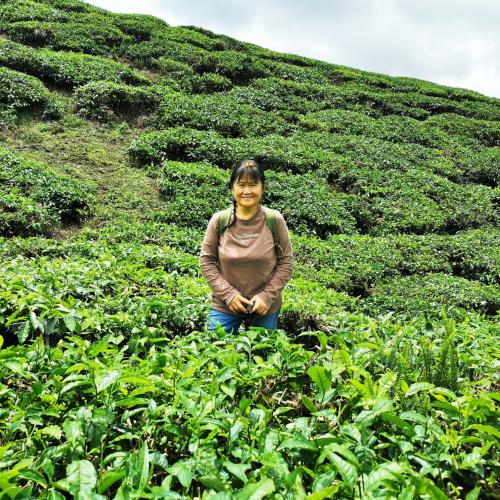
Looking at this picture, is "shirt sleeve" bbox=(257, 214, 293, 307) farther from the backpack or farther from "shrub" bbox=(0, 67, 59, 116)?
"shrub" bbox=(0, 67, 59, 116)

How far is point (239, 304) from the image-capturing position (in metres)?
3.36

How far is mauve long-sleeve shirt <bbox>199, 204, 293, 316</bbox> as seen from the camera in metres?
3.43

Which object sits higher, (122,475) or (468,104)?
(468,104)

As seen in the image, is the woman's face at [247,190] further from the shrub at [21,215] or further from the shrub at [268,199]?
the shrub at [268,199]

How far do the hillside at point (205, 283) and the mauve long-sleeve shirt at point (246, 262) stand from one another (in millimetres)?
373

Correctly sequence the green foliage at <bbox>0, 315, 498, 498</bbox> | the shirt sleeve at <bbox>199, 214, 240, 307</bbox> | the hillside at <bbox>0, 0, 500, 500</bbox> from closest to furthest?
1. the green foliage at <bbox>0, 315, 498, 498</bbox>
2. the hillside at <bbox>0, 0, 500, 500</bbox>
3. the shirt sleeve at <bbox>199, 214, 240, 307</bbox>

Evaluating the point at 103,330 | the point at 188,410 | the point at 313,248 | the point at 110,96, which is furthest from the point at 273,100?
the point at 188,410

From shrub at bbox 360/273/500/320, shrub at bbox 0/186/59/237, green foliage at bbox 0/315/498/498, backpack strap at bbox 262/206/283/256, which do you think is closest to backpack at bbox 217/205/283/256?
backpack strap at bbox 262/206/283/256

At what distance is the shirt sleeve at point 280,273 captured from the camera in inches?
135

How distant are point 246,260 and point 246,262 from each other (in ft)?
0.06

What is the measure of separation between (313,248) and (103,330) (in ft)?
20.2

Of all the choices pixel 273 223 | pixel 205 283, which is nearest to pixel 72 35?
pixel 205 283

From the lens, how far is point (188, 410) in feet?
6.35

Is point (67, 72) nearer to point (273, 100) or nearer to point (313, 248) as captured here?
point (273, 100)
